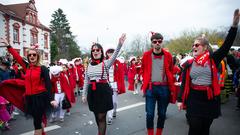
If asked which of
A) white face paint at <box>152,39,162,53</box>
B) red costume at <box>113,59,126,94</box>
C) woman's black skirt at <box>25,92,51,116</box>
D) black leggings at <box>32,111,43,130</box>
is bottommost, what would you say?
black leggings at <box>32,111,43,130</box>

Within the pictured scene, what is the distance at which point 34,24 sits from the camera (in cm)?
3938

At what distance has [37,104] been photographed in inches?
164

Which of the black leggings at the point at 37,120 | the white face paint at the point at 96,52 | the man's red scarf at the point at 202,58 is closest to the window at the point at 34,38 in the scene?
the black leggings at the point at 37,120

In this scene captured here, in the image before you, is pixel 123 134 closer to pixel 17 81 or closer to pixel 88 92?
pixel 88 92

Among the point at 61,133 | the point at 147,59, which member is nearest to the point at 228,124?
the point at 147,59

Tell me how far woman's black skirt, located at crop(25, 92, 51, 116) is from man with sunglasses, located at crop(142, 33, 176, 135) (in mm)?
1937

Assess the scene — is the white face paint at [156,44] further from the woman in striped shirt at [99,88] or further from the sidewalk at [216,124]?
the sidewalk at [216,124]

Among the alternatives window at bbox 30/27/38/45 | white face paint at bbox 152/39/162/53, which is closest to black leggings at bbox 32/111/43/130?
white face paint at bbox 152/39/162/53

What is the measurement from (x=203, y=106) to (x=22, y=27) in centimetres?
3775

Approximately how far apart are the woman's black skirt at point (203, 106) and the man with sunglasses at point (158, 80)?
97cm

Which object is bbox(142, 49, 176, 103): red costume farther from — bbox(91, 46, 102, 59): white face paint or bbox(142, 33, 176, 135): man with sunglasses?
bbox(91, 46, 102, 59): white face paint

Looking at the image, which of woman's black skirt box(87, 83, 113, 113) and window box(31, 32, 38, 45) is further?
window box(31, 32, 38, 45)

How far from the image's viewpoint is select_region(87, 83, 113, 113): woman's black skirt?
13.2ft

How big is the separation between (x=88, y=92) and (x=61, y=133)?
1.87m
